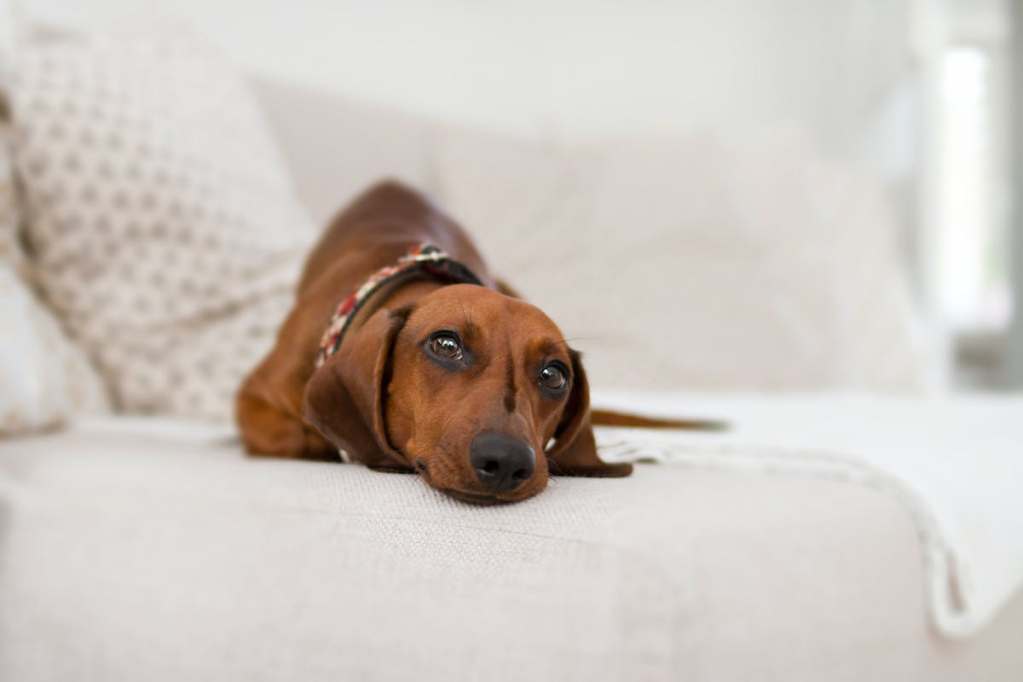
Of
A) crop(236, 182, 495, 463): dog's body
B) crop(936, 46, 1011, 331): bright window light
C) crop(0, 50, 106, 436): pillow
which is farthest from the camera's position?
crop(936, 46, 1011, 331): bright window light

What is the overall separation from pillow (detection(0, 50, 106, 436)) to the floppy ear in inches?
24.9

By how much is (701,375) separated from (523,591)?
146cm

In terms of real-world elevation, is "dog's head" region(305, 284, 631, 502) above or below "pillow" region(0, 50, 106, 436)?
above

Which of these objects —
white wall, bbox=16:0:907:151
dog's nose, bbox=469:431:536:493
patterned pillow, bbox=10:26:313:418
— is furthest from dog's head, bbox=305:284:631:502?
white wall, bbox=16:0:907:151

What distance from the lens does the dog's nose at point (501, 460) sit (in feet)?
1.83

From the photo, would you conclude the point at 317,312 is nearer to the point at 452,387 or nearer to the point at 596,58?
the point at 452,387

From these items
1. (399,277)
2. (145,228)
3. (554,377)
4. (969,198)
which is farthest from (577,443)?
(969,198)

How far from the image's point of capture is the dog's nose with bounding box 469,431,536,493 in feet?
1.83

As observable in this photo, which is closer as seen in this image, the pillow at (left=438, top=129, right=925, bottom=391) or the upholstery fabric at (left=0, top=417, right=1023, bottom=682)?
the upholstery fabric at (left=0, top=417, right=1023, bottom=682)

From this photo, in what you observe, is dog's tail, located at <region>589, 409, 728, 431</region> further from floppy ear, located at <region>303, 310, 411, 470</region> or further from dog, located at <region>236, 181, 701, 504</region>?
floppy ear, located at <region>303, 310, 411, 470</region>

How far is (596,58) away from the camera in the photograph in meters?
2.89

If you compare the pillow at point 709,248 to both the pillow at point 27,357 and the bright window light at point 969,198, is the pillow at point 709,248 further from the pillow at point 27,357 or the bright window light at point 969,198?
the bright window light at point 969,198

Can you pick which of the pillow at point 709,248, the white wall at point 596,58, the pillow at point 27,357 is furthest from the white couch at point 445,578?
the white wall at point 596,58

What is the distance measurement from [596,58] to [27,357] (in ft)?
6.88
